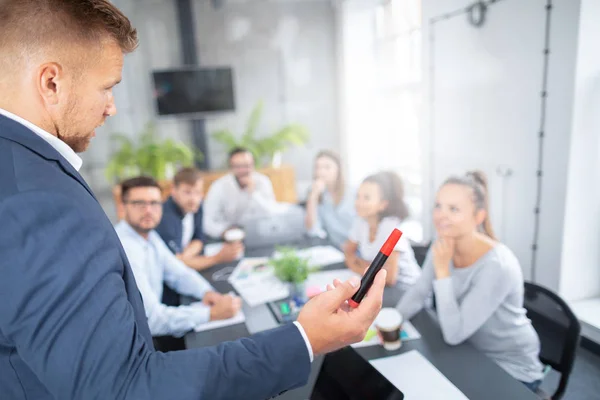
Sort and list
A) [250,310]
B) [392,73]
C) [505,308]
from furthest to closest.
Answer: [392,73]
[250,310]
[505,308]

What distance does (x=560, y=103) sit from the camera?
2395 mm

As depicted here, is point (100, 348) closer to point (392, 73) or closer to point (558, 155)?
point (558, 155)

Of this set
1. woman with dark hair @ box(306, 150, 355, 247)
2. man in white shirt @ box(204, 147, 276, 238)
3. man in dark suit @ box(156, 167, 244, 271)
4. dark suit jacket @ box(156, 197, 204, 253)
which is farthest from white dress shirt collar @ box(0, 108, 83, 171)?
man in white shirt @ box(204, 147, 276, 238)

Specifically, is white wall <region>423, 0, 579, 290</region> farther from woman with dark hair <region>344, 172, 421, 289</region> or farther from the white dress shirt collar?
the white dress shirt collar

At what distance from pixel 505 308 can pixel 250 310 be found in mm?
974

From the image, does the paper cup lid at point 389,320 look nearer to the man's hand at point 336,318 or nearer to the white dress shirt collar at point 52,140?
the man's hand at point 336,318

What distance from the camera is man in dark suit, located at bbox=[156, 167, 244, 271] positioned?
8.64 feet

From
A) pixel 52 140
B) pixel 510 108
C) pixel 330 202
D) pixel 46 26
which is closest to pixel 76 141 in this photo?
pixel 52 140

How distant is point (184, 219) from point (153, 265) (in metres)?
0.84

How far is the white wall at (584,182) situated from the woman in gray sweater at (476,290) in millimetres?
1087

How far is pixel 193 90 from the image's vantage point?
16.9ft

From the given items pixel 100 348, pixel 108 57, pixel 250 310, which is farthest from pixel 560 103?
pixel 100 348

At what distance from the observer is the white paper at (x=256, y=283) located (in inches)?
72.4

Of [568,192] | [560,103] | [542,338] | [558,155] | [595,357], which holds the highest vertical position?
[560,103]
